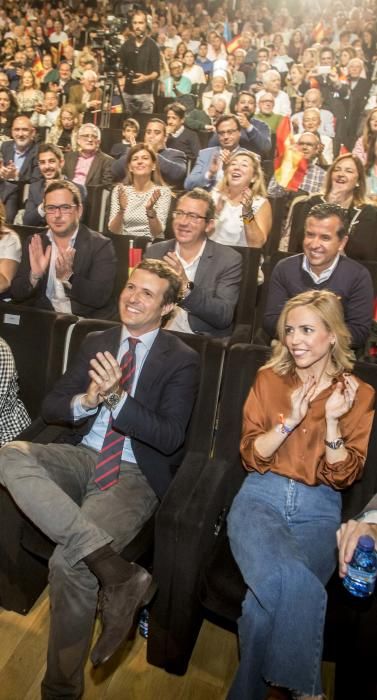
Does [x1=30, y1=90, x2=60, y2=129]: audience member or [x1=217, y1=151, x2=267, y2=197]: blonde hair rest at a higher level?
[x1=30, y1=90, x2=60, y2=129]: audience member

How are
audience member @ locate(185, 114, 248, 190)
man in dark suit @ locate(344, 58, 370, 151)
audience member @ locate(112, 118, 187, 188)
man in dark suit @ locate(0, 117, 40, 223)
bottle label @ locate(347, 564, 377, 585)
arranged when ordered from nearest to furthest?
bottle label @ locate(347, 564, 377, 585), audience member @ locate(185, 114, 248, 190), audience member @ locate(112, 118, 187, 188), man in dark suit @ locate(0, 117, 40, 223), man in dark suit @ locate(344, 58, 370, 151)

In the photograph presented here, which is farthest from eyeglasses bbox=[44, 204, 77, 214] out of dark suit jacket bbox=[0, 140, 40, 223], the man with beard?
the man with beard

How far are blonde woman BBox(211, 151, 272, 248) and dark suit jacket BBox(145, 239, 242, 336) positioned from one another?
0.61 metres

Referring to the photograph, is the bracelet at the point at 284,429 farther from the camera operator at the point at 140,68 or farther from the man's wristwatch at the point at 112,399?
the camera operator at the point at 140,68

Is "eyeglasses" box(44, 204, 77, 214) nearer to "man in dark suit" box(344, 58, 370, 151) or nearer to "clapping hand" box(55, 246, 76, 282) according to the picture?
"clapping hand" box(55, 246, 76, 282)

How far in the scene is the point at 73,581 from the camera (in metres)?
1.50

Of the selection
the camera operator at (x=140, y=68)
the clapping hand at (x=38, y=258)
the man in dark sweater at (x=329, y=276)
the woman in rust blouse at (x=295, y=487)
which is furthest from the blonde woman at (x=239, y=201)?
the camera operator at (x=140, y=68)

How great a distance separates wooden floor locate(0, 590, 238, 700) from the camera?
1574 mm

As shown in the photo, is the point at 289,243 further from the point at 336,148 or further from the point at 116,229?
the point at 336,148

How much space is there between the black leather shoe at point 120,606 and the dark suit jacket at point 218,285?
1157 millimetres

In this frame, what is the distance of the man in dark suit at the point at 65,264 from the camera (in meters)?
2.55

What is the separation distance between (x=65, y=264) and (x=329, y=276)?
1.09 meters

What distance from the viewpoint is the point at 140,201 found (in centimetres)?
347

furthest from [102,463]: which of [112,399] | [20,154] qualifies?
[20,154]
